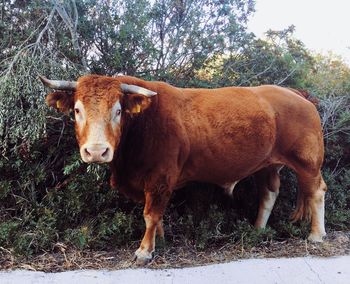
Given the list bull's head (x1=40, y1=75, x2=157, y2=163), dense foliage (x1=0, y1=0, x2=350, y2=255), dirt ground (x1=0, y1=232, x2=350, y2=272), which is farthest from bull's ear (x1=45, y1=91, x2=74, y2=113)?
dirt ground (x1=0, y1=232, x2=350, y2=272)

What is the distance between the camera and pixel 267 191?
5809 mm

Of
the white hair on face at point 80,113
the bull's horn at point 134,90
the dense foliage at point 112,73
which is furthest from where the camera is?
the dense foliage at point 112,73

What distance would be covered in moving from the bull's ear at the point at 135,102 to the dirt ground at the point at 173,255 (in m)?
1.52

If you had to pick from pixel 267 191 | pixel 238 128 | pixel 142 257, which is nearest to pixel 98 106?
pixel 142 257

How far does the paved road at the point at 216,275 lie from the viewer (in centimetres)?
412

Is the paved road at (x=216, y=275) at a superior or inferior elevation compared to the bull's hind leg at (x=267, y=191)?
inferior

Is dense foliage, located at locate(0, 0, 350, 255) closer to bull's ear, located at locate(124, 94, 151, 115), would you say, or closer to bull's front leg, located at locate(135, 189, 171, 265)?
bull's front leg, located at locate(135, 189, 171, 265)

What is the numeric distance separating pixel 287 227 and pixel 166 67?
111 inches

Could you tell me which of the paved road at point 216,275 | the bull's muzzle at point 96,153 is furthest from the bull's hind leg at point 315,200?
the bull's muzzle at point 96,153

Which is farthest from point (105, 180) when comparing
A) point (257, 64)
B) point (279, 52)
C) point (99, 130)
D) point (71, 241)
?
point (279, 52)

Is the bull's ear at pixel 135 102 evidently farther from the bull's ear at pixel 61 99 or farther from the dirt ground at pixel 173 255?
the dirt ground at pixel 173 255

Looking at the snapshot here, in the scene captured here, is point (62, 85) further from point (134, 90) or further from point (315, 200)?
point (315, 200)

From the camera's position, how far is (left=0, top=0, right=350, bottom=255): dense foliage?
17.4 feet

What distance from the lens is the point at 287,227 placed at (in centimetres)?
559
